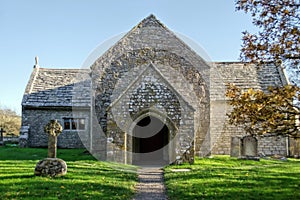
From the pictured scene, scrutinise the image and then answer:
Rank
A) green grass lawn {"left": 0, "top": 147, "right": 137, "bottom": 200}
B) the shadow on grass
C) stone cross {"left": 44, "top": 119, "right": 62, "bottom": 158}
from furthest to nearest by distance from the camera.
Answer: the shadow on grass
stone cross {"left": 44, "top": 119, "right": 62, "bottom": 158}
green grass lawn {"left": 0, "top": 147, "right": 137, "bottom": 200}

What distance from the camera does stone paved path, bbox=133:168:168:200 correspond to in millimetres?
9766

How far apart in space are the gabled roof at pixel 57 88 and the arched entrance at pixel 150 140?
569cm

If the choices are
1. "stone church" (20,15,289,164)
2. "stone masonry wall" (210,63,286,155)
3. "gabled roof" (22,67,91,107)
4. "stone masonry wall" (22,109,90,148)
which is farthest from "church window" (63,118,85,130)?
"stone masonry wall" (210,63,286,155)

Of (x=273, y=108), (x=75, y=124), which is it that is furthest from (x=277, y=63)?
(x=75, y=124)

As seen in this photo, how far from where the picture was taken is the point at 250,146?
19.2 m

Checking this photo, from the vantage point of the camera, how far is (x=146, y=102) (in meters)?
17.2

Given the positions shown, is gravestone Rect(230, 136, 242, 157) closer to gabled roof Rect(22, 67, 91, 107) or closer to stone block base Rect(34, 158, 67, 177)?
gabled roof Rect(22, 67, 91, 107)

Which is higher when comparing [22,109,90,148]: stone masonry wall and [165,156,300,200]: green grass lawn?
[22,109,90,148]: stone masonry wall

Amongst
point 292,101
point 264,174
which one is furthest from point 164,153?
point 292,101

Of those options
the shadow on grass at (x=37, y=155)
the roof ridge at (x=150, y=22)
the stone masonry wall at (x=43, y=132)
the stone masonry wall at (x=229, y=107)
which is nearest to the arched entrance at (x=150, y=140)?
the shadow on grass at (x=37, y=155)

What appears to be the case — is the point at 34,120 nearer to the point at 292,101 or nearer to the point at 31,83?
the point at 31,83

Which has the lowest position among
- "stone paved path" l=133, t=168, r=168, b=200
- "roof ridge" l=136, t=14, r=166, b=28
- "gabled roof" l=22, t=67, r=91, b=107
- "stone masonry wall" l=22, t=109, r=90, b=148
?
"stone paved path" l=133, t=168, r=168, b=200

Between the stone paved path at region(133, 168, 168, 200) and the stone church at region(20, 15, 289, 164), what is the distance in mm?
2373

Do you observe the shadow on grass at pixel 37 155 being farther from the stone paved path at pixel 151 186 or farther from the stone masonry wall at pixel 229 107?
the stone masonry wall at pixel 229 107
